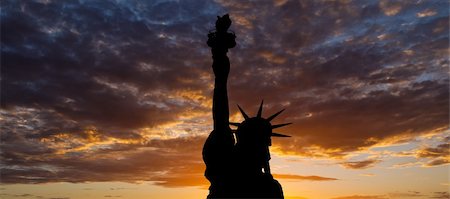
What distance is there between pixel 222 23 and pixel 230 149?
938 centimetres

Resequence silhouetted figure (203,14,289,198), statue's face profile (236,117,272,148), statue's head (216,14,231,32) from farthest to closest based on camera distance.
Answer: statue's face profile (236,117,272,148) < statue's head (216,14,231,32) < silhouetted figure (203,14,289,198)

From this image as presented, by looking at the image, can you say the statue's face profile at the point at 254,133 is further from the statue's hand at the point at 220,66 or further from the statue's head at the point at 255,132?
the statue's hand at the point at 220,66

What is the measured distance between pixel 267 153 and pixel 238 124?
3118mm

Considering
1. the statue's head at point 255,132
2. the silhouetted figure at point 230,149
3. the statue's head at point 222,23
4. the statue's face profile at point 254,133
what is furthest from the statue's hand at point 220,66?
the statue's face profile at point 254,133

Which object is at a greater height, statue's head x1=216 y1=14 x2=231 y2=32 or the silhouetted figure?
statue's head x1=216 y1=14 x2=231 y2=32

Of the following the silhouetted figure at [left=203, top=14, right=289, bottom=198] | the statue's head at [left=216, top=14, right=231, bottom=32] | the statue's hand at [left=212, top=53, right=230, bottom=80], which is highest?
the statue's head at [left=216, top=14, right=231, bottom=32]

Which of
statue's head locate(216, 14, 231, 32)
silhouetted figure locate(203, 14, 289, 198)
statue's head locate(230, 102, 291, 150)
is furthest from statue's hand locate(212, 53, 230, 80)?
statue's head locate(230, 102, 291, 150)

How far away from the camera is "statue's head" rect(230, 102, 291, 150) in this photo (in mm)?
31703

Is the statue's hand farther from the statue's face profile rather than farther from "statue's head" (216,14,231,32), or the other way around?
the statue's face profile

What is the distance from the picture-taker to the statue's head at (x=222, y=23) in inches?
1232

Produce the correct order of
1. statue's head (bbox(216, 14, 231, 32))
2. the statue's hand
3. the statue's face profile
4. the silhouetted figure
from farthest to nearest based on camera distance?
1. the statue's face profile
2. statue's head (bbox(216, 14, 231, 32))
3. the statue's hand
4. the silhouetted figure

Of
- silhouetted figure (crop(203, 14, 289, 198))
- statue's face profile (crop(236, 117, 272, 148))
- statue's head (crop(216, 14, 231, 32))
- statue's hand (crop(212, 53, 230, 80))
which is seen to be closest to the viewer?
silhouetted figure (crop(203, 14, 289, 198))

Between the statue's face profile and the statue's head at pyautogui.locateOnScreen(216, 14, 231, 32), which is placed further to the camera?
the statue's face profile

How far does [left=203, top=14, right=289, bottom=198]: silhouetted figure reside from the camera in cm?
2903
